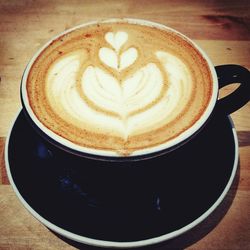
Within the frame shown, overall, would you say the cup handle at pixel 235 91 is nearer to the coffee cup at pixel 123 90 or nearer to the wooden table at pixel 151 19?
the coffee cup at pixel 123 90

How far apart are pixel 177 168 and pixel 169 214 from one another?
0.33 feet

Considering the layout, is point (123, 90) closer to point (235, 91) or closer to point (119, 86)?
point (119, 86)

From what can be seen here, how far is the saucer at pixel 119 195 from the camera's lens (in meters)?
0.58

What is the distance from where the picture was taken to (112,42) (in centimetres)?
73

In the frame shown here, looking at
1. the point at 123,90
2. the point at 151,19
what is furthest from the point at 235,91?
the point at 151,19

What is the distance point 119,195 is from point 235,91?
0.33 metres

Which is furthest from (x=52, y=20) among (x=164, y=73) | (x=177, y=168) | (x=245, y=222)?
(x=245, y=222)

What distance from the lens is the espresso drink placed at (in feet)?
1.83

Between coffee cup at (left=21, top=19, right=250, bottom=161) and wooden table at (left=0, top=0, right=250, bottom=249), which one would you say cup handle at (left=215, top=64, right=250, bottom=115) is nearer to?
coffee cup at (left=21, top=19, right=250, bottom=161)

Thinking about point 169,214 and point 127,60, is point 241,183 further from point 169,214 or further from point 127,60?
point 127,60

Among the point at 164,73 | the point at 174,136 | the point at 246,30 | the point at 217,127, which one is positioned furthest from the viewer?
the point at 246,30

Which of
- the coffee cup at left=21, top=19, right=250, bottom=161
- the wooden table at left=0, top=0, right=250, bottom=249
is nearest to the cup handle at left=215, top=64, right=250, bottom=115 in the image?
the coffee cup at left=21, top=19, right=250, bottom=161

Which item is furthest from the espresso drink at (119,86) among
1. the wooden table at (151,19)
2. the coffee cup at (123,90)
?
the wooden table at (151,19)

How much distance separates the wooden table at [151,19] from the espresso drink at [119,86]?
255 millimetres
